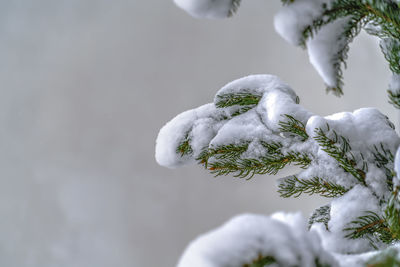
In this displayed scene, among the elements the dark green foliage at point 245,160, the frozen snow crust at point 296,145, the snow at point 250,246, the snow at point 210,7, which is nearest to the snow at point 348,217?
the frozen snow crust at point 296,145

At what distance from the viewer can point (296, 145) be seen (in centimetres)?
114

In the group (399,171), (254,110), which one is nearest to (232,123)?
(254,110)

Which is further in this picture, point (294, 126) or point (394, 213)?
point (294, 126)

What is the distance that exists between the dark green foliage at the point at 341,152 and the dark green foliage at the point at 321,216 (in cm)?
21

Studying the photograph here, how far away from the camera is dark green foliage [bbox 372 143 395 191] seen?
0.96 m

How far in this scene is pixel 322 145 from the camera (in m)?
1.01

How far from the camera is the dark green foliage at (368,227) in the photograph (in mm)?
942

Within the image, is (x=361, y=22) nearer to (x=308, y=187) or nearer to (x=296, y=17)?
(x=296, y=17)

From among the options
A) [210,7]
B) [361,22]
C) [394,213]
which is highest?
[210,7]

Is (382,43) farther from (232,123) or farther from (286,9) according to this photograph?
(232,123)

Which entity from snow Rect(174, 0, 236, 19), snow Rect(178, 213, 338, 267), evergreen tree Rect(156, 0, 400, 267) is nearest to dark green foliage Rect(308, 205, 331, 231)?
evergreen tree Rect(156, 0, 400, 267)

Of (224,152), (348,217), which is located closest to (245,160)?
(224,152)

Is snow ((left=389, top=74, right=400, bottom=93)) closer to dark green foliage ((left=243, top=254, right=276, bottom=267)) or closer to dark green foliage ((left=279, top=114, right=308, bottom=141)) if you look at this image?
dark green foliage ((left=279, top=114, right=308, bottom=141))

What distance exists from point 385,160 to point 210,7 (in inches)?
28.9
